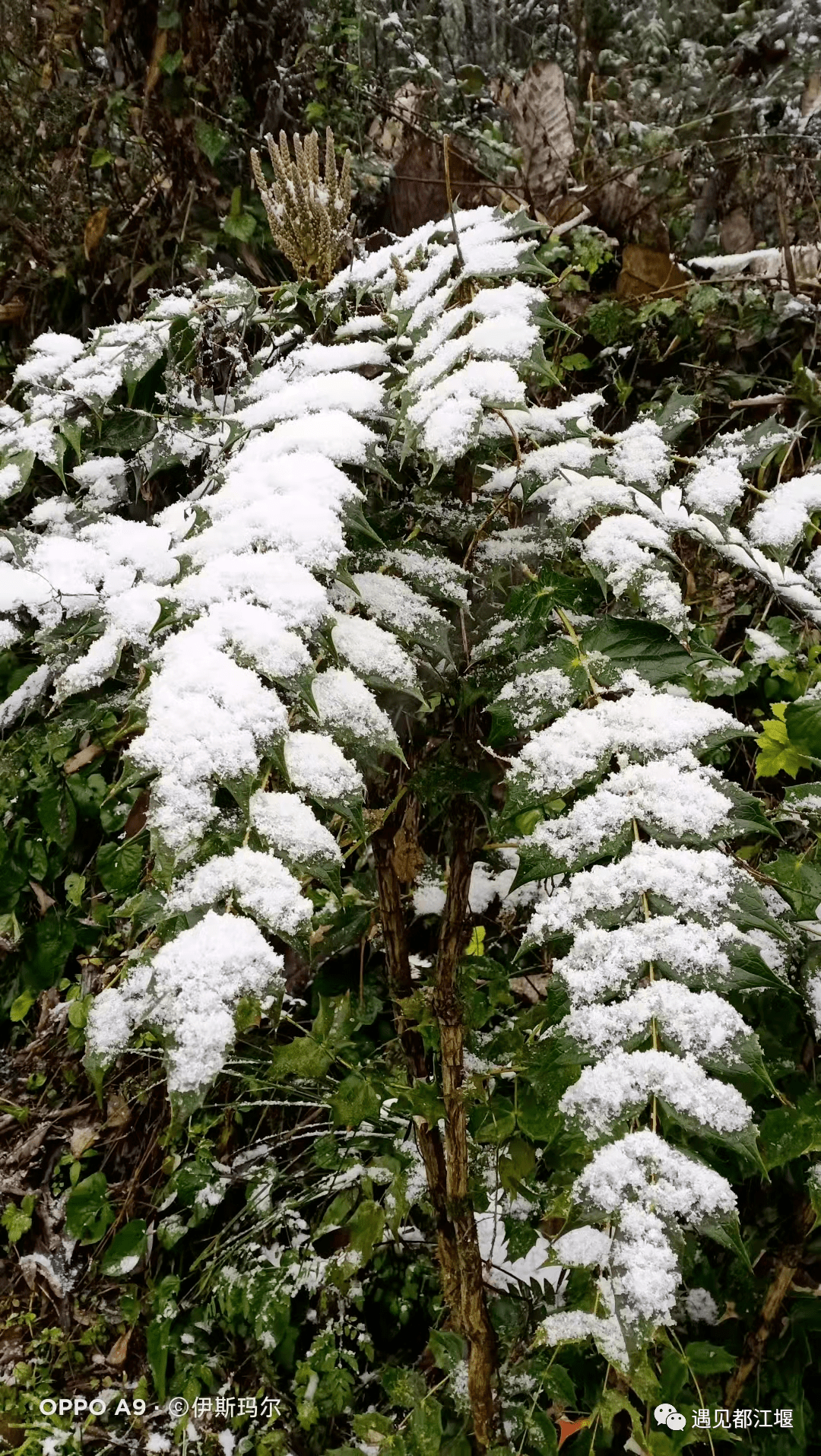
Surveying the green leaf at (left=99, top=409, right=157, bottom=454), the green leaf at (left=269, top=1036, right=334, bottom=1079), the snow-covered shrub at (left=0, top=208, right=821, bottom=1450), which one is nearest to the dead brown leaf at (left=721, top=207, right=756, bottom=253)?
the snow-covered shrub at (left=0, top=208, right=821, bottom=1450)

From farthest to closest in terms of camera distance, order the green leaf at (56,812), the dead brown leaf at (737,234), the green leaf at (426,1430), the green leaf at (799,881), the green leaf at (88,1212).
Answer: the dead brown leaf at (737,234)
the green leaf at (56,812)
the green leaf at (88,1212)
the green leaf at (426,1430)
the green leaf at (799,881)

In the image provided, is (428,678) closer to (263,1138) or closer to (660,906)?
(660,906)

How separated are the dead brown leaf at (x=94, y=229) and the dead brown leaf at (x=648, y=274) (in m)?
1.39

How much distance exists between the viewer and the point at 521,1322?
48.1 inches

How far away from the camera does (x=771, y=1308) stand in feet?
3.55

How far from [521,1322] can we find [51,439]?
1.29m

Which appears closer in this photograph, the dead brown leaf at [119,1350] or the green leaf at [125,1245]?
the green leaf at [125,1245]

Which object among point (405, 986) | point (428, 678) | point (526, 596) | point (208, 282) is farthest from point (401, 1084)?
point (208, 282)

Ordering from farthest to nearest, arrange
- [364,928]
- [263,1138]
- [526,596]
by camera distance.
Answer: [263,1138], [364,928], [526,596]

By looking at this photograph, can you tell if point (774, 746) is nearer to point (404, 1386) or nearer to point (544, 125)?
point (404, 1386)

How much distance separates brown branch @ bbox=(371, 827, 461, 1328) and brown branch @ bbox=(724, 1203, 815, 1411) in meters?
0.36

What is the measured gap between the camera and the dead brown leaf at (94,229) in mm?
2365

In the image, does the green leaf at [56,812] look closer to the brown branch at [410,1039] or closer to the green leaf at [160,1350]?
the green leaf at [160,1350]

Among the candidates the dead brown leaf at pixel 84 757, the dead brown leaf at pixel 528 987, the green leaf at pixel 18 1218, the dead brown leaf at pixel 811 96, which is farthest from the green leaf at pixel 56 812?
the dead brown leaf at pixel 811 96
